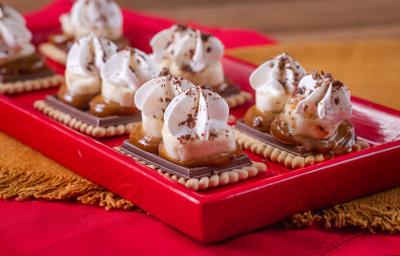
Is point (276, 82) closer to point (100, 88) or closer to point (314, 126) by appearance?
point (314, 126)

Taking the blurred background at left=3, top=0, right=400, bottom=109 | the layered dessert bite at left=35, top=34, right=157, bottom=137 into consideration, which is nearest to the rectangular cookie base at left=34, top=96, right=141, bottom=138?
the layered dessert bite at left=35, top=34, right=157, bottom=137

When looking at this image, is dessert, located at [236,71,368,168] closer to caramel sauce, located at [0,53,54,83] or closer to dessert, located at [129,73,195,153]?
dessert, located at [129,73,195,153]

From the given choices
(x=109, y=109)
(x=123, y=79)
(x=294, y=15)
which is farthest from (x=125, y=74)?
(x=294, y=15)

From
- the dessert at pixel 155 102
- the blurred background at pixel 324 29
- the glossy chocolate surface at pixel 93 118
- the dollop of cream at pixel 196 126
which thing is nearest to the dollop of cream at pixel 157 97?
the dessert at pixel 155 102

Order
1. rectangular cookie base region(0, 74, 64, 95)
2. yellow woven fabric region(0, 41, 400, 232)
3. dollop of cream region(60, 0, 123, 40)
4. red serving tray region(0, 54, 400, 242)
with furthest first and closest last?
dollop of cream region(60, 0, 123, 40) → rectangular cookie base region(0, 74, 64, 95) → yellow woven fabric region(0, 41, 400, 232) → red serving tray region(0, 54, 400, 242)

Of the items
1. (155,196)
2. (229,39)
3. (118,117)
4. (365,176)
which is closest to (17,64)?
(118,117)

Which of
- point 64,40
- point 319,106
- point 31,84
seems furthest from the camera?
point 64,40

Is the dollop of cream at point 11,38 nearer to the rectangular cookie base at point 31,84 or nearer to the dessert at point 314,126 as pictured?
the rectangular cookie base at point 31,84
